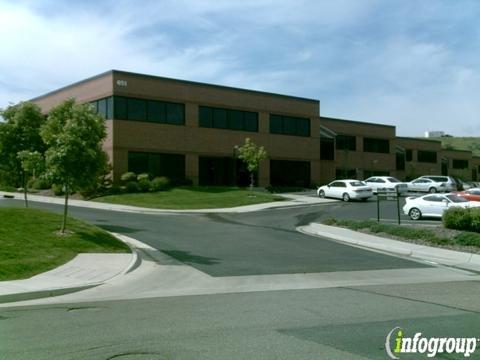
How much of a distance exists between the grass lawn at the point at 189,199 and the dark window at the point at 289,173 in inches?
381

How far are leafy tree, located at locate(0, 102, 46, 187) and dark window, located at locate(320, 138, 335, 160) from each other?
3344 cm

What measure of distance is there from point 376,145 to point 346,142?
5.16 meters

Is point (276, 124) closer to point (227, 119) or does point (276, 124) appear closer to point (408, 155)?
point (227, 119)

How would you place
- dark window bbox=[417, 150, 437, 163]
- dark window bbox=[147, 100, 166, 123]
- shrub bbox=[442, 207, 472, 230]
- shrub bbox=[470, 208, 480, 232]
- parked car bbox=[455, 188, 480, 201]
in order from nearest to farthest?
shrub bbox=[470, 208, 480, 232], shrub bbox=[442, 207, 472, 230], parked car bbox=[455, 188, 480, 201], dark window bbox=[147, 100, 166, 123], dark window bbox=[417, 150, 437, 163]

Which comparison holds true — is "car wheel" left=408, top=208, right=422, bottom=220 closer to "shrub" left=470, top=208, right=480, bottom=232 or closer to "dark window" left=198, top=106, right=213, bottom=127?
"shrub" left=470, top=208, right=480, bottom=232

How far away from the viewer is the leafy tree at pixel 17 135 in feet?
85.5

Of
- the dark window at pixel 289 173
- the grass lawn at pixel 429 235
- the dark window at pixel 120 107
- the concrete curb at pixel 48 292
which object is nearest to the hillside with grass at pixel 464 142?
the dark window at pixel 289 173

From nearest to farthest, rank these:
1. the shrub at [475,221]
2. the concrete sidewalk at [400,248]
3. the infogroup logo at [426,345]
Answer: the infogroup logo at [426,345]
the concrete sidewalk at [400,248]
the shrub at [475,221]

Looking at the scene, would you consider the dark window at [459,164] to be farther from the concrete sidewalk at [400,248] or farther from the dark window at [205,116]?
the concrete sidewalk at [400,248]

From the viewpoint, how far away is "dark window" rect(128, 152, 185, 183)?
41.1m

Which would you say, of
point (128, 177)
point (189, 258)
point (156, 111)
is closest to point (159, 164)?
point (128, 177)

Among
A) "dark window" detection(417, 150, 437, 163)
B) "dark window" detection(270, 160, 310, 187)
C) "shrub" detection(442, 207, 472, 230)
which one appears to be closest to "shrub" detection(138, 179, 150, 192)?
"dark window" detection(270, 160, 310, 187)

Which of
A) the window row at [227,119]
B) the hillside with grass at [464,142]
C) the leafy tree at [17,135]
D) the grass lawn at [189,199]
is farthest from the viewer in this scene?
the hillside with grass at [464,142]

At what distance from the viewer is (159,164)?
139 feet
